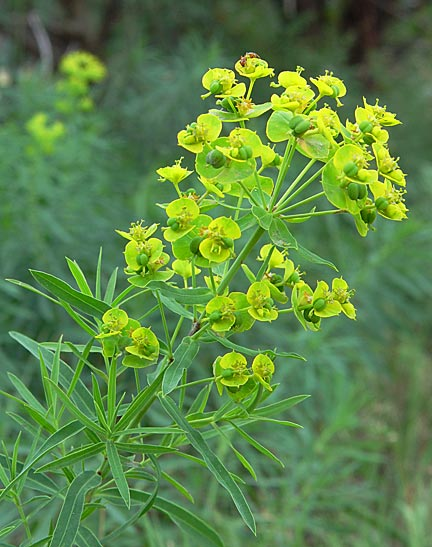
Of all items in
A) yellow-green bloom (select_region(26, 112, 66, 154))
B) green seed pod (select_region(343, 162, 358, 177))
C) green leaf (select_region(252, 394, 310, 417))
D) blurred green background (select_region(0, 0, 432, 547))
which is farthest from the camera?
yellow-green bloom (select_region(26, 112, 66, 154))

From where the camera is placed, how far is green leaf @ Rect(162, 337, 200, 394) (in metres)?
1.05

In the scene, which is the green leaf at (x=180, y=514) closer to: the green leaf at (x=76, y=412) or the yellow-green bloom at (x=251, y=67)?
the green leaf at (x=76, y=412)

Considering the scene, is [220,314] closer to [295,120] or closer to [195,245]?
[195,245]

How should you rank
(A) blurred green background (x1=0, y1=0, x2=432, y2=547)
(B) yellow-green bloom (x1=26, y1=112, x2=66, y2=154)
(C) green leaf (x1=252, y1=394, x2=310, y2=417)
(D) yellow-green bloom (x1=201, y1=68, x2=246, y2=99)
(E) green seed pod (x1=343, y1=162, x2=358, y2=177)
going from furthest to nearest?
(B) yellow-green bloom (x1=26, y1=112, x2=66, y2=154)
(A) blurred green background (x1=0, y1=0, x2=432, y2=547)
(C) green leaf (x1=252, y1=394, x2=310, y2=417)
(D) yellow-green bloom (x1=201, y1=68, x2=246, y2=99)
(E) green seed pod (x1=343, y1=162, x2=358, y2=177)

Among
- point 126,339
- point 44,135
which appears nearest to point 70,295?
point 126,339

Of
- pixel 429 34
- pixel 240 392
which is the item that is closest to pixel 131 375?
pixel 240 392

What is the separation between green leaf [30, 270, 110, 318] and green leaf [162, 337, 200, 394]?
0.13m

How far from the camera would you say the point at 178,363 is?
108 cm

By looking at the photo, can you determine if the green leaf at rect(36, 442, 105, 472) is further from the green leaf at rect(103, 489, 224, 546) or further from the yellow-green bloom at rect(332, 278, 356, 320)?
the yellow-green bloom at rect(332, 278, 356, 320)

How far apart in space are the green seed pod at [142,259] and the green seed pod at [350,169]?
0.31 meters

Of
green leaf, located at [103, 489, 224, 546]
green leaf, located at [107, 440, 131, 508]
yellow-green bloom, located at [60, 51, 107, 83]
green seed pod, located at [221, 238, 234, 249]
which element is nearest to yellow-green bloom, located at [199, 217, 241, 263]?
green seed pod, located at [221, 238, 234, 249]

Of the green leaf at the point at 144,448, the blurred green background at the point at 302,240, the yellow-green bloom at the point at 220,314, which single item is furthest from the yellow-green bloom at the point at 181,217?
the blurred green background at the point at 302,240

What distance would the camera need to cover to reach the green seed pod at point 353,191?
3.27 ft

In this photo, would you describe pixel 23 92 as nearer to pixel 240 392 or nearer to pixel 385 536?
pixel 385 536
